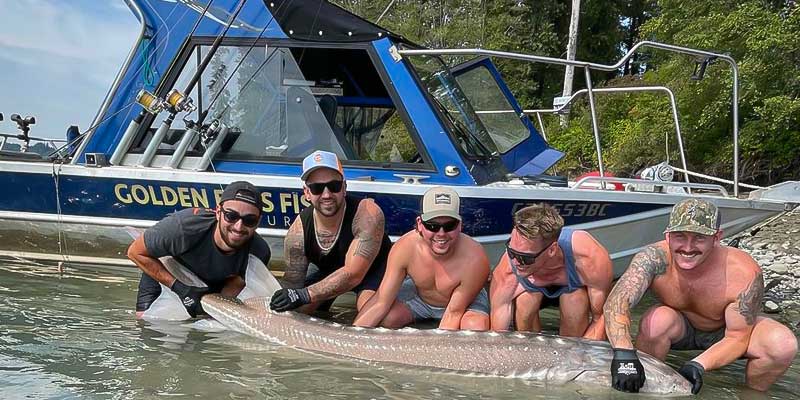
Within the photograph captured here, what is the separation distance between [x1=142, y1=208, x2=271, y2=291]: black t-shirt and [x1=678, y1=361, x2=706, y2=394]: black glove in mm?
2670

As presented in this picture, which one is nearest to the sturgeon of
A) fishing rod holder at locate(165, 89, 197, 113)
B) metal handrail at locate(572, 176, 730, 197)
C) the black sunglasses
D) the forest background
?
the black sunglasses

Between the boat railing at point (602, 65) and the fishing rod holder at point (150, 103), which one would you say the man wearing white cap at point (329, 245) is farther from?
the fishing rod holder at point (150, 103)

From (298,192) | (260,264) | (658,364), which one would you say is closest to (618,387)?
(658,364)

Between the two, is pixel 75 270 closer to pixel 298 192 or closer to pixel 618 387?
pixel 298 192

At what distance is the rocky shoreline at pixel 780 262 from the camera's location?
19.3 feet

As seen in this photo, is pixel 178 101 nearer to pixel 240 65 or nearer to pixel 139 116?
pixel 139 116

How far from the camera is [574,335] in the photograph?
4176mm

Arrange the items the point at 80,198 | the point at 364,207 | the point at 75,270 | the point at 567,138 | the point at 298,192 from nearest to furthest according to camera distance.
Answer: the point at 364,207, the point at 298,192, the point at 80,198, the point at 75,270, the point at 567,138

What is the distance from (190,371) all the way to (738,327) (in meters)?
2.82

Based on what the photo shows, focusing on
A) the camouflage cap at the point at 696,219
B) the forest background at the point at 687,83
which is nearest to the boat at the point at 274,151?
the camouflage cap at the point at 696,219

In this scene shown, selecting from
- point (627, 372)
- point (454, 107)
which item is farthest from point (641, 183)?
point (627, 372)

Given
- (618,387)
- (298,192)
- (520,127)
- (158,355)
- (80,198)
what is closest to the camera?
(618,387)

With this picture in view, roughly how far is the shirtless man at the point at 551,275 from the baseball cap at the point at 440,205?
0.36 metres

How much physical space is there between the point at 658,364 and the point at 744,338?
48cm
